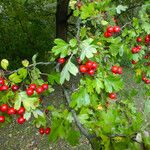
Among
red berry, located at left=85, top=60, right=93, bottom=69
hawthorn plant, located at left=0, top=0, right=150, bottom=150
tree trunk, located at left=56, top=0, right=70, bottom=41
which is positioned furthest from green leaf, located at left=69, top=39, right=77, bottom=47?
tree trunk, located at left=56, top=0, right=70, bottom=41

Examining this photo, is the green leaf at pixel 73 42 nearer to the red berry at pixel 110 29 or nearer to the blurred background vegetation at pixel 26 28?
the red berry at pixel 110 29

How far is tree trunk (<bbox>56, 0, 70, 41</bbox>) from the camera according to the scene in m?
8.27

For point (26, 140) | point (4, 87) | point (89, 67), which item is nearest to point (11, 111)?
point (4, 87)

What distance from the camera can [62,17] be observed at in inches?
341

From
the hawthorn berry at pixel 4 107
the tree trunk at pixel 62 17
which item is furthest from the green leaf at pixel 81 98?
the tree trunk at pixel 62 17

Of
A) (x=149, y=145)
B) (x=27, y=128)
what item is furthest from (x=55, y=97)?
(x=149, y=145)

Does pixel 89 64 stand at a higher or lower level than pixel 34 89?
higher

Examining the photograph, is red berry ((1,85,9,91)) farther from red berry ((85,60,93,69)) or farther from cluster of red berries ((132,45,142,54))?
cluster of red berries ((132,45,142,54))

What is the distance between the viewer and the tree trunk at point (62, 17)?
27.1 ft

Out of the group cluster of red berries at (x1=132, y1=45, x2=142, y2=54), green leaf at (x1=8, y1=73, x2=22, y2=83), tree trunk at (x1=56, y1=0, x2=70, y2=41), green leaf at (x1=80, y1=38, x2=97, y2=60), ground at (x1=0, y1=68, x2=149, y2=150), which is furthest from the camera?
tree trunk at (x1=56, y1=0, x2=70, y2=41)

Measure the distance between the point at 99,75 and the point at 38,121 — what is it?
836 mm

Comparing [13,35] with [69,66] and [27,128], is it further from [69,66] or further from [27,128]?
[69,66]

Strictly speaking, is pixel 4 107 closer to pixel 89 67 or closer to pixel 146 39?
pixel 89 67

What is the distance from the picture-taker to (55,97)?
31.3ft
